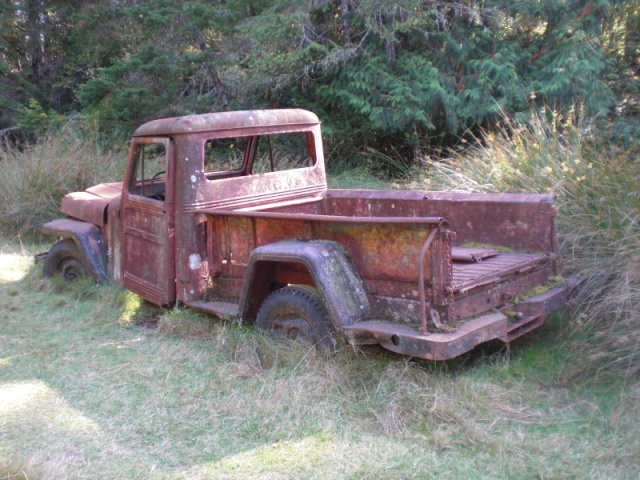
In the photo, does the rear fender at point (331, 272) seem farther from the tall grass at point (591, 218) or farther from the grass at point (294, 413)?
the tall grass at point (591, 218)

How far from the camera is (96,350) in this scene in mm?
5207

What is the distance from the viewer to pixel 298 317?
4.63 meters

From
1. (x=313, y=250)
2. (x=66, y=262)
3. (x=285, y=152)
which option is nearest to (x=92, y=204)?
(x=66, y=262)

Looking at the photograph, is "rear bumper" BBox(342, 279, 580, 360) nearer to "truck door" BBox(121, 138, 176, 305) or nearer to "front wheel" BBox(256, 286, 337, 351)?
"front wheel" BBox(256, 286, 337, 351)

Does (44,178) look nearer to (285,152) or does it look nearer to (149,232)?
(285,152)

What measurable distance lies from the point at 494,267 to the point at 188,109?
10.1 m

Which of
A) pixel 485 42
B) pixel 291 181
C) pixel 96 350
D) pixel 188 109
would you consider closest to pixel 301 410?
pixel 96 350

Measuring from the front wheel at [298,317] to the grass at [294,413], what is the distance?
0.10 m

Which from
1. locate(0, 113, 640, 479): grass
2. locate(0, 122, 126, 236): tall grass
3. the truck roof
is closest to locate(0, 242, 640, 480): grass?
locate(0, 113, 640, 479): grass

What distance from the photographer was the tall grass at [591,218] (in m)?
4.31

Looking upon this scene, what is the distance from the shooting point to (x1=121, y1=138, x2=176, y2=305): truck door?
533 centimetres

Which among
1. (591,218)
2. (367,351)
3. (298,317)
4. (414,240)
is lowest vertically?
(367,351)

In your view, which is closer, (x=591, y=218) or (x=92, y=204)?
(x=591, y=218)

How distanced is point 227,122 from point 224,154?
7.24 metres
